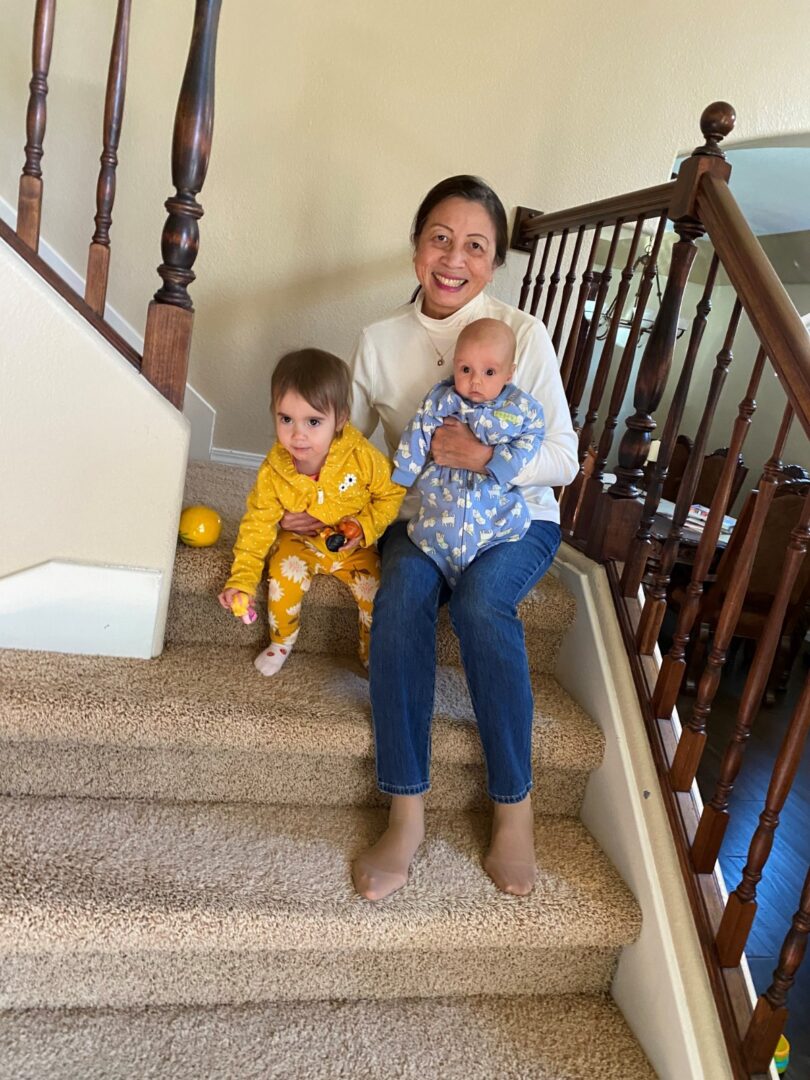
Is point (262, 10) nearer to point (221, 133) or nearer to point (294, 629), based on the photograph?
point (221, 133)

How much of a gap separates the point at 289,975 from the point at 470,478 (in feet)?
3.04

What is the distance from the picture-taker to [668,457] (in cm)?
165

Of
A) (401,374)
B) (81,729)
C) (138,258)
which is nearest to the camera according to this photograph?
(81,729)

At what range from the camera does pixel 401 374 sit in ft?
5.57

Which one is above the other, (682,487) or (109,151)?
(109,151)

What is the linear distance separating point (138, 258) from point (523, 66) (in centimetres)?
139

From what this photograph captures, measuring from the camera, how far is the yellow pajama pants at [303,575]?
Answer: 1.55 metres

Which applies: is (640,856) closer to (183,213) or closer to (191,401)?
(183,213)

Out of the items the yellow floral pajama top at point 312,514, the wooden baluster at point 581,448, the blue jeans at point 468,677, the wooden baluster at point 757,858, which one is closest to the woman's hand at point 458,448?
the yellow floral pajama top at point 312,514

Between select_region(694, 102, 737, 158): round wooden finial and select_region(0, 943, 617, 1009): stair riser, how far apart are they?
1548mm

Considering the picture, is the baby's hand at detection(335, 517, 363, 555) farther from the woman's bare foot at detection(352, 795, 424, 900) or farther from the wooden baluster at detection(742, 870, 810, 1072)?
the wooden baluster at detection(742, 870, 810, 1072)

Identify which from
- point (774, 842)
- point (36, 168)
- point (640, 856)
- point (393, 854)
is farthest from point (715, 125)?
point (774, 842)

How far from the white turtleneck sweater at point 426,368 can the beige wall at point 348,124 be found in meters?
0.99

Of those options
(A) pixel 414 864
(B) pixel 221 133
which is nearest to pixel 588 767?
(A) pixel 414 864
